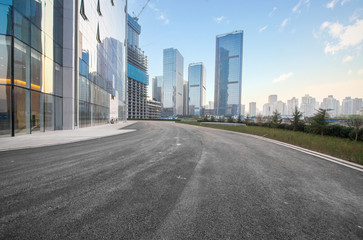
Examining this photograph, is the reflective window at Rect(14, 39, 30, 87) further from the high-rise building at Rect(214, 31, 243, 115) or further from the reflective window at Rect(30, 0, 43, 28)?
the high-rise building at Rect(214, 31, 243, 115)

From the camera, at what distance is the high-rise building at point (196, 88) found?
174m

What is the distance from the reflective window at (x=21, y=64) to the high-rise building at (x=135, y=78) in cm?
8716

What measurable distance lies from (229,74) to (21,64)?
153491 millimetres

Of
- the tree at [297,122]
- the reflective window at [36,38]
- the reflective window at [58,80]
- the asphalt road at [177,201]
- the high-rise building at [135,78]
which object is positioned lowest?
the asphalt road at [177,201]

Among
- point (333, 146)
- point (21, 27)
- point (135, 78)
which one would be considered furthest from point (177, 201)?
point (135, 78)

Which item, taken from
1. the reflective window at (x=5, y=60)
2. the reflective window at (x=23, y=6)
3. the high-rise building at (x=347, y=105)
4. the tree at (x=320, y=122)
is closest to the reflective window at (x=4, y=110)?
the reflective window at (x=5, y=60)

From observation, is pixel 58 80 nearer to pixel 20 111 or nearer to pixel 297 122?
pixel 20 111

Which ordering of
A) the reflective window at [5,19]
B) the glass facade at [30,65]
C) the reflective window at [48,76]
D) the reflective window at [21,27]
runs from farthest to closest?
the reflective window at [48,76] < the reflective window at [21,27] < the glass facade at [30,65] < the reflective window at [5,19]

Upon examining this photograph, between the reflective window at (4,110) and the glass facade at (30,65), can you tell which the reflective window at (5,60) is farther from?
the reflective window at (4,110)

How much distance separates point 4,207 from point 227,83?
507 ft

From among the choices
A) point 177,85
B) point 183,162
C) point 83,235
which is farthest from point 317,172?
point 177,85

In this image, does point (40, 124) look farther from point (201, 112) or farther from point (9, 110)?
point (201, 112)

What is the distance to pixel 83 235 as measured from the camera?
74.7 inches

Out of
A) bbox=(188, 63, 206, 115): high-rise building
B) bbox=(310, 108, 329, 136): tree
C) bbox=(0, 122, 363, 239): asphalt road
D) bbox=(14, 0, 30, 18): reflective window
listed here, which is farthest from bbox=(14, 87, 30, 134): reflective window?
bbox=(188, 63, 206, 115): high-rise building
